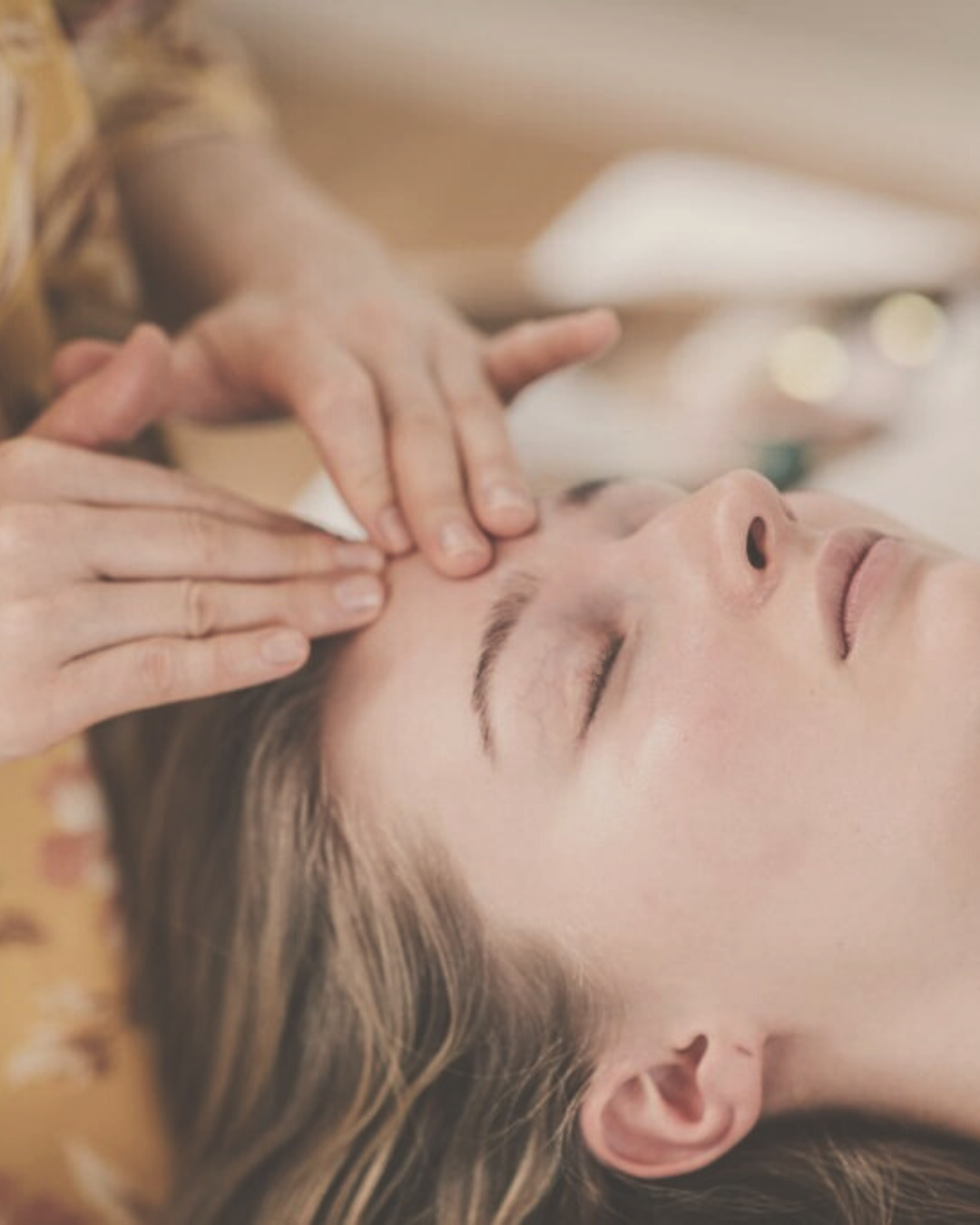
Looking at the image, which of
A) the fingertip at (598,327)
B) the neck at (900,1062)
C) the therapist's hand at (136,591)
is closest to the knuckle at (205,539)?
the therapist's hand at (136,591)

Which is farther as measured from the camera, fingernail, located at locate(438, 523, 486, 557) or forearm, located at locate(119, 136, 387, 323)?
forearm, located at locate(119, 136, 387, 323)

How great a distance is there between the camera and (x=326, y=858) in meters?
1.04

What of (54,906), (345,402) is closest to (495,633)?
(345,402)

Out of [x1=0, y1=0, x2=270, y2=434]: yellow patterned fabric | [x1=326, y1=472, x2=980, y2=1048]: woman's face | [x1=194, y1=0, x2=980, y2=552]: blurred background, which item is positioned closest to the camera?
[x1=326, y1=472, x2=980, y2=1048]: woman's face

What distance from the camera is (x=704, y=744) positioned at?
89 centimetres

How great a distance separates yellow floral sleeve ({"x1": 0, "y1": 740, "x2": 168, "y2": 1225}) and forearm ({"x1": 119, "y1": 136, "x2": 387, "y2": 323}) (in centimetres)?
40

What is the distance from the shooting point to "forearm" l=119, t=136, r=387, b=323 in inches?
48.2

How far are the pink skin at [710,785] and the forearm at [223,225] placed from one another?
342 millimetres

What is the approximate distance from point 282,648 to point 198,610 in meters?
0.06

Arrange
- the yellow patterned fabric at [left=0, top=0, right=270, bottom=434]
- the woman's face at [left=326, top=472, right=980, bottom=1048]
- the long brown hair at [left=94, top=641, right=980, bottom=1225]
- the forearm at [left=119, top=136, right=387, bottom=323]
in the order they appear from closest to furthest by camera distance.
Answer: the woman's face at [left=326, top=472, right=980, bottom=1048], the long brown hair at [left=94, top=641, right=980, bottom=1225], the yellow patterned fabric at [left=0, top=0, right=270, bottom=434], the forearm at [left=119, top=136, right=387, bottom=323]

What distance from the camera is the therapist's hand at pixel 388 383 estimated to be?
99cm

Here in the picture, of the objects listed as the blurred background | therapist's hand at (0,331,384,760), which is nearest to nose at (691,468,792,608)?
therapist's hand at (0,331,384,760)

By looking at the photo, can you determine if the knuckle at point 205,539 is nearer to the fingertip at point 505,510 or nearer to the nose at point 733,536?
the fingertip at point 505,510

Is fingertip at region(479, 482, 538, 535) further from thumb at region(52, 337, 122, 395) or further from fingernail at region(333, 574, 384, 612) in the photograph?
thumb at region(52, 337, 122, 395)
